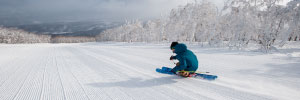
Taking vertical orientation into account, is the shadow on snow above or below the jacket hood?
below

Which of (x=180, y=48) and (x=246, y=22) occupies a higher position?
(x=246, y=22)

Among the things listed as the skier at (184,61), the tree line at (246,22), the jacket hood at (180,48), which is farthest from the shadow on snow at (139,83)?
the tree line at (246,22)

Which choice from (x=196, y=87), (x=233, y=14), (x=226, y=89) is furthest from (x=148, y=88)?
(x=233, y=14)

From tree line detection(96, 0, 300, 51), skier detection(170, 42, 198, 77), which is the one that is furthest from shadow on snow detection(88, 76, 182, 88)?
tree line detection(96, 0, 300, 51)

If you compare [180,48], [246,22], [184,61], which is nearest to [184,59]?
[184,61]

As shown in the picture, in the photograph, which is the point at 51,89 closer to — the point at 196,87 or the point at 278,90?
the point at 196,87

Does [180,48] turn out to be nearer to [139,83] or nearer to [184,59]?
[184,59]

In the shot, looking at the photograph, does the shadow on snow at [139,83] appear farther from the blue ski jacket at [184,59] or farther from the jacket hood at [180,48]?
the jacket hood at [180,48]

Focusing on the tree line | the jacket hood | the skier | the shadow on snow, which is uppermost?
the tree line

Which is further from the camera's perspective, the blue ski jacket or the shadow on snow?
the blue ski jacket

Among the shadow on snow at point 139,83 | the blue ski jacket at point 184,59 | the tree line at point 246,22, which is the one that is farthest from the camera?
the tree line at point 246,22

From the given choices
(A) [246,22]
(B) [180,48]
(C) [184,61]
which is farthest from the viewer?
(A) [246,22]

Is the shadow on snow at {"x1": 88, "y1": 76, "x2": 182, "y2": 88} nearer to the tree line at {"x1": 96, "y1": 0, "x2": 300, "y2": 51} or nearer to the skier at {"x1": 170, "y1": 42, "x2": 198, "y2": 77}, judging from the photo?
the skier at {"x1": 170, "y1": 42, "x2": 198, "y2": 77}

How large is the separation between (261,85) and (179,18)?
31254 mm
